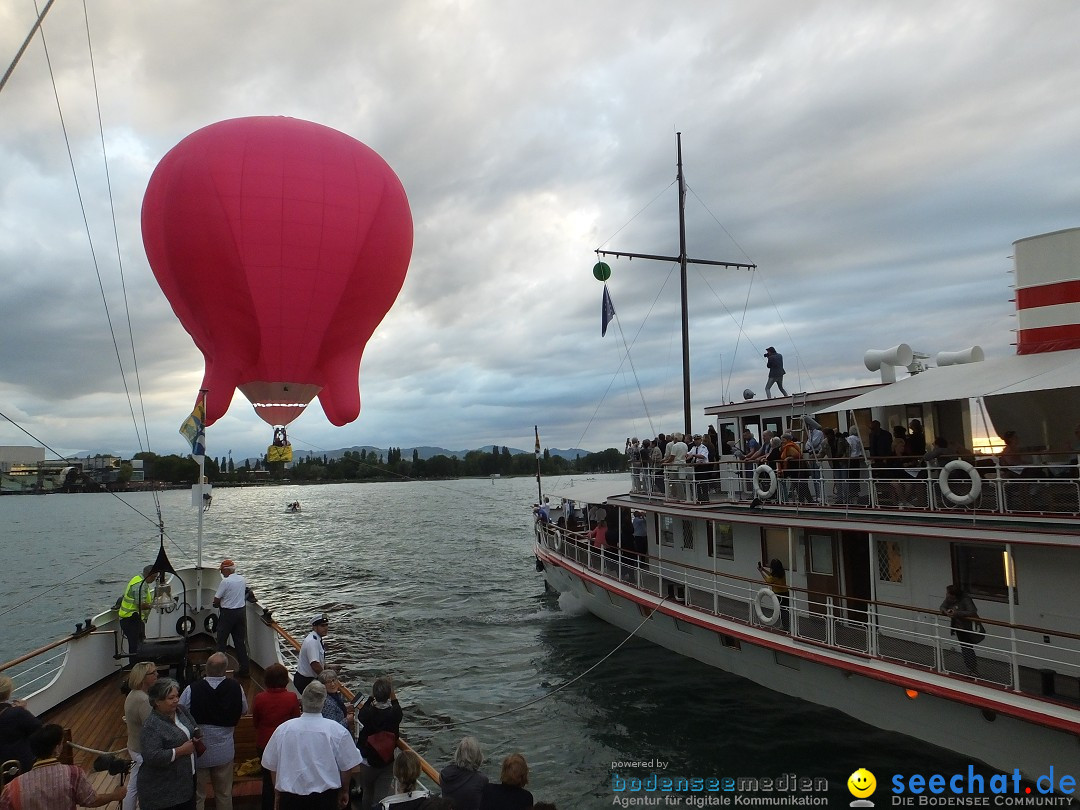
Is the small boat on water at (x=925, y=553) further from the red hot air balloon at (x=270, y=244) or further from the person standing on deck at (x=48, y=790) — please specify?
the person standing on deck at (x=48, y=790)

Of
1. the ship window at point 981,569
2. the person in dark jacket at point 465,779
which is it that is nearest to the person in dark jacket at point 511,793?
the person in dark jacket at point 465,779

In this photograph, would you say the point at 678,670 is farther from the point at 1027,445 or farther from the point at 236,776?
the point at 236,776

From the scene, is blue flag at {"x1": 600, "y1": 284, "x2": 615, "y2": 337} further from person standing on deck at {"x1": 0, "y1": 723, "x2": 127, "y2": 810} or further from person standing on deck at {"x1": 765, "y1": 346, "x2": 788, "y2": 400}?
person standing on deck at {"x1": 0, "y1": 723, "x2": 127, "y2": 810}

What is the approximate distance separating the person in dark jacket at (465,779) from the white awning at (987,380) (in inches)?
370

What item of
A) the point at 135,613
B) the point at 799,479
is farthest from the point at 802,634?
the point at 135,613

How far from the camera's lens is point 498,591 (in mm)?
28281

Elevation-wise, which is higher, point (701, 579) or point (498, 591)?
point (701, 579)

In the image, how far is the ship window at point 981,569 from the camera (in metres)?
10.5

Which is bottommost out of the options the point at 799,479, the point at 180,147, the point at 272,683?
the point at 272,683

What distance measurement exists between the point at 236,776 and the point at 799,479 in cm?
1025

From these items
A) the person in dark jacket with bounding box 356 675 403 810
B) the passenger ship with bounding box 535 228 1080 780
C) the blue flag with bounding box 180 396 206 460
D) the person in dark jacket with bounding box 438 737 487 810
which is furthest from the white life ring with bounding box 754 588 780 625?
the blue flag with bounding box 180 396 206 460

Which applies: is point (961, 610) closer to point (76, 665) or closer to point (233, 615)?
point (233, 615)

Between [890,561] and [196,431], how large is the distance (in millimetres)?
13195

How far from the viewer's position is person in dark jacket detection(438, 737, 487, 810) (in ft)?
17.3
